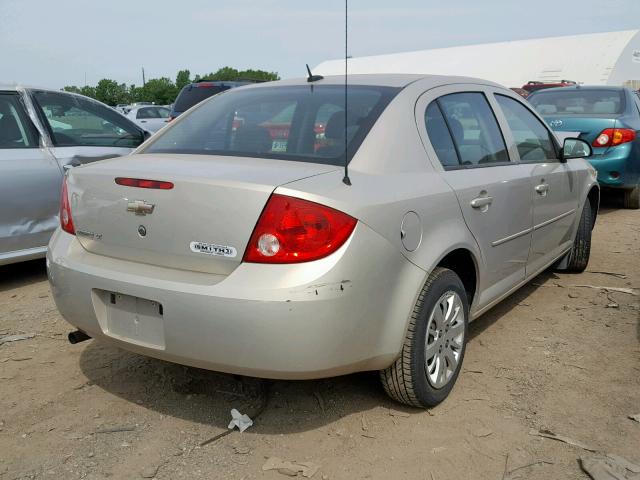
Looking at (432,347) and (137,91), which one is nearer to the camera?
(432,347)

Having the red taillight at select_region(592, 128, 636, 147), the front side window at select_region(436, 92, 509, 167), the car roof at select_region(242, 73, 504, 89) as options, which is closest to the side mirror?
the front side window at select_region(436, 92, 509, 167)

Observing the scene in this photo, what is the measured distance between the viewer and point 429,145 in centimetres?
301

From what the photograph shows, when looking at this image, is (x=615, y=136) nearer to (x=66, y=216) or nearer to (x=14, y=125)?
(x=14, y=125)

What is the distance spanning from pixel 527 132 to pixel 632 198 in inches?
195

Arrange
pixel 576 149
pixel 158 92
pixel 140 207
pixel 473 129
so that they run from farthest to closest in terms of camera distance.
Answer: pixel 158 92, pixel 576 149, pixel 473 129, pixel 140 207

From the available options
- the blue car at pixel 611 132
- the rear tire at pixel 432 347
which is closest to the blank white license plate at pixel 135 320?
the rear tire at pixel 432 347

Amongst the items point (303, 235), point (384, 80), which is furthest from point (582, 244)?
point (303, 235)

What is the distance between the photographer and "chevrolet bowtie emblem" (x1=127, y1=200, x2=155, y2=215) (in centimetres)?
257

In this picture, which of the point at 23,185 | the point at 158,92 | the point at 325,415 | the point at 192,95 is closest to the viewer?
the point at 325,415

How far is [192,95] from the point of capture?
1196 centimetres

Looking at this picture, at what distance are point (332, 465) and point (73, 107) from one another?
4.15 m

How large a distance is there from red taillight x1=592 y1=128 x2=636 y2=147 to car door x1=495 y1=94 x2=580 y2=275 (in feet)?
11.1

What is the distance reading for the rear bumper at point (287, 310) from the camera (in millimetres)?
2330

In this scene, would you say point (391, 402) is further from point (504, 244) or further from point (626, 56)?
point (626, 56)
